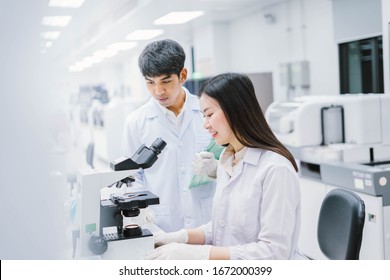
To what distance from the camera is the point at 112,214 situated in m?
1.36

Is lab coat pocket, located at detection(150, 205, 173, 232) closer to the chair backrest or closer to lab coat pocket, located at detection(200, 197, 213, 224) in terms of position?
lab coat pocket, located at detection(200, 197, 213, 224)

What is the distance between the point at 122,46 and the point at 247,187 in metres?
0.87

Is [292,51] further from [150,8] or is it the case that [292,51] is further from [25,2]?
[25,2]

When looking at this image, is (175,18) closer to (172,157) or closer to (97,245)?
(172,157)

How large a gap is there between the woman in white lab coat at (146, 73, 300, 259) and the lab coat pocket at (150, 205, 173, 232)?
0.27 m

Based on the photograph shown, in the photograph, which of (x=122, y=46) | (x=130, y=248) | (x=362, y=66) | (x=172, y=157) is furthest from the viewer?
(x=362, y=66)

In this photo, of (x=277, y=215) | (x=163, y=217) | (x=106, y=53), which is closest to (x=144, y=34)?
(x=106, y=53)

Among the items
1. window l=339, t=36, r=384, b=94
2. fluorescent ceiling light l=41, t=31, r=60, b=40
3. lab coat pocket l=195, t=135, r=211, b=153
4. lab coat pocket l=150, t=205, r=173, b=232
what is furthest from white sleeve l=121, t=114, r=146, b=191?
window l=339, t=36, r=384, b=94

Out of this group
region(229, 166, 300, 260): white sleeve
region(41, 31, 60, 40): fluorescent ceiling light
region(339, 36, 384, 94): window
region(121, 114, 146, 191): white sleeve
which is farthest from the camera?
region(339, 36, 384, 94): window

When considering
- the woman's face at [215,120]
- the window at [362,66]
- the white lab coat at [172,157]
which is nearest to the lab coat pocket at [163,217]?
the white lab coat at [172,157]

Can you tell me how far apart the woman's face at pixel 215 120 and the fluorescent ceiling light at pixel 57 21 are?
0.60 meters

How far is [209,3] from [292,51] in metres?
1.84

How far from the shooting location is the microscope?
1.30 m

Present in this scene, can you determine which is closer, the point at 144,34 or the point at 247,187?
the point at 247,187
